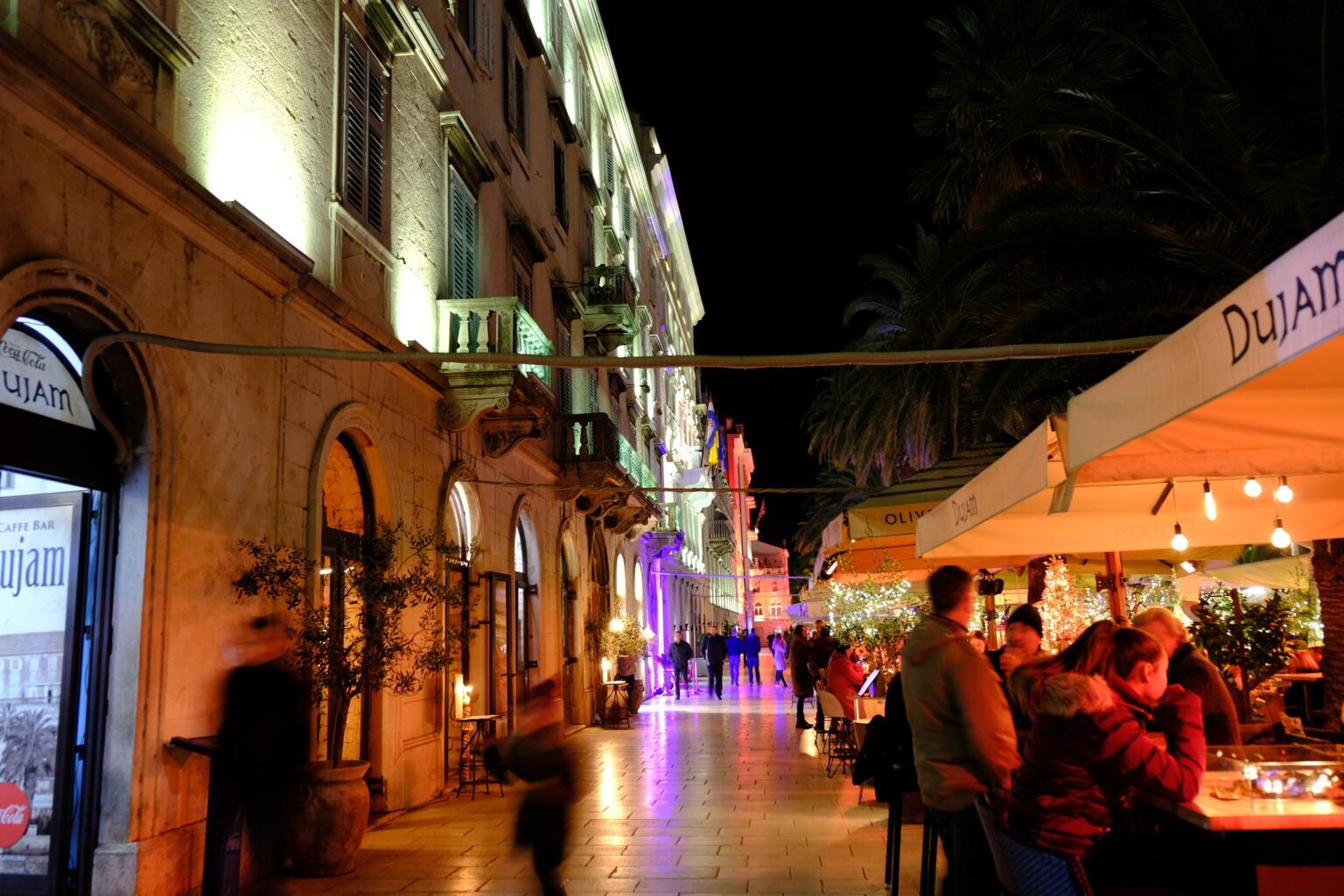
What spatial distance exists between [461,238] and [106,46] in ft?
26.7

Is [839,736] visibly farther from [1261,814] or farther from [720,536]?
[720,536]

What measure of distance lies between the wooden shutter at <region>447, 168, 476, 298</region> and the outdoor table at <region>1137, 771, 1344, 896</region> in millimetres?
12357

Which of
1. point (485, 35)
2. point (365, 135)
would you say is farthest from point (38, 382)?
point (485, 35)

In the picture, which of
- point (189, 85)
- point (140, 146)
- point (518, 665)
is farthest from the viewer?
point (518, 665)

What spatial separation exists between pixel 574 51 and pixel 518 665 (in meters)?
14.9

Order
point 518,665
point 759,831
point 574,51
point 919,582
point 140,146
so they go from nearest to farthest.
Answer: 1. point 140,146
2. point 759,831
3. point 518,665
4. point 919,582
5. point 574,51

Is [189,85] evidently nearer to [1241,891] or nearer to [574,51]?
[1241,891]

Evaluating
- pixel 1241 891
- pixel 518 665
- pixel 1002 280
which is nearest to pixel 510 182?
pixel 518 665

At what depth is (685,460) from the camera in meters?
48.4

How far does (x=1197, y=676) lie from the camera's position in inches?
263

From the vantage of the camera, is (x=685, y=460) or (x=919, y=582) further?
(x=685, y=460)

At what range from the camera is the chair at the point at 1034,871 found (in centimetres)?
439

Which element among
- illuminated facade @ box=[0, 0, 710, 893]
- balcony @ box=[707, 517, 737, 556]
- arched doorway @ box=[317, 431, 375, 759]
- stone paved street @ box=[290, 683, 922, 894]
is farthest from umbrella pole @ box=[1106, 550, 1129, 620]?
balcony @ box=[707, 517, 737, 556]

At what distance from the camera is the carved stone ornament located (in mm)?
7434
